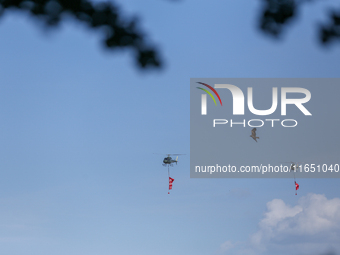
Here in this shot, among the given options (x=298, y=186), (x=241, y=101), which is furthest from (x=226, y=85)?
(x=298, y=186)

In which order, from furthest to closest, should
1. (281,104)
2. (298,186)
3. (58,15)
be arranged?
(298,186), (281,104), (58,15)

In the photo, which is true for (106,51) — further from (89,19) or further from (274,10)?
(274,10)

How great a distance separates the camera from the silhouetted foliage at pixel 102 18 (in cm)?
441

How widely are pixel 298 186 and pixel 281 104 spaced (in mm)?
30929

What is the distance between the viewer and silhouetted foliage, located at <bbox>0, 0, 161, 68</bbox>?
441cm

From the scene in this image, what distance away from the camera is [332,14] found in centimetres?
499

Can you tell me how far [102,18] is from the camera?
451 cm

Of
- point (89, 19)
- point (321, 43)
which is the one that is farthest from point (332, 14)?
point (89, 19)

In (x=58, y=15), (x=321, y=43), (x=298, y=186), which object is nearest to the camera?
(x=58, y=15)

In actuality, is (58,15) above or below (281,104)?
below

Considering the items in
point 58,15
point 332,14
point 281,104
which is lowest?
point 58,15

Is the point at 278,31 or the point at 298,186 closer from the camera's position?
the point at 278,31

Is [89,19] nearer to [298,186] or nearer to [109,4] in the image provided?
[109,4]

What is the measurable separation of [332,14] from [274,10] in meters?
0.79
